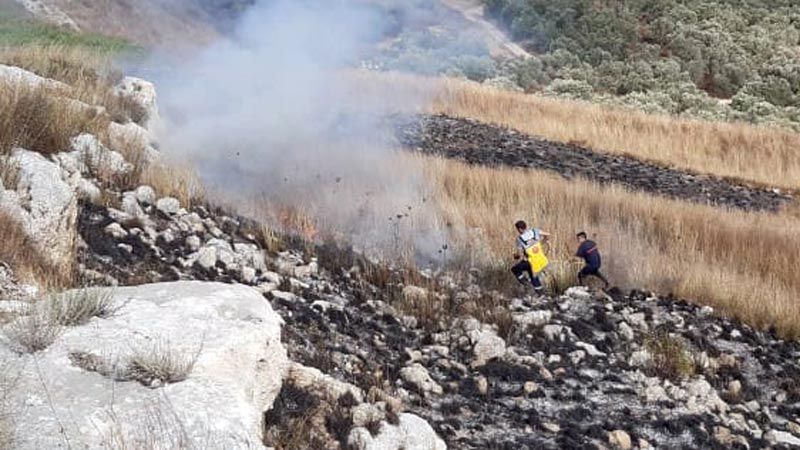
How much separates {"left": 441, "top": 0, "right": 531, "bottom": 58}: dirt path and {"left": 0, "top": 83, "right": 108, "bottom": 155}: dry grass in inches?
771

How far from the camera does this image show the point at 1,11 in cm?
1823

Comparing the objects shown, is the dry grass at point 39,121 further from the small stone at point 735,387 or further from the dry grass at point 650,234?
the small stone at point 735,387

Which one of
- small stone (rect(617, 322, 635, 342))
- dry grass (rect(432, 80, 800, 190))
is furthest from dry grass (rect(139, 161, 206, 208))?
dry grass (rect(432, 80, 800, 190))

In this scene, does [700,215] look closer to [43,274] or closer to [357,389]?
[357,389]

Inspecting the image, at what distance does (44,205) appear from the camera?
496 centimetres

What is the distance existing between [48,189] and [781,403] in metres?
4.71

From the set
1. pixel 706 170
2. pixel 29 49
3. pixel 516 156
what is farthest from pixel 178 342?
pixel 706 170

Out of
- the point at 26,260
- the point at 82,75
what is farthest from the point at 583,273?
the point at 82,75

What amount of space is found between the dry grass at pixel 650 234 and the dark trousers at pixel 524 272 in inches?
3.7

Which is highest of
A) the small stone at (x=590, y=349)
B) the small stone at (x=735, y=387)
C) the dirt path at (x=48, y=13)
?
the dirt path at (x=48, y=13)

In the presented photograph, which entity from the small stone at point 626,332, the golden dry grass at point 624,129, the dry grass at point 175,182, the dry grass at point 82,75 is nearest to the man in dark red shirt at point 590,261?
the small stone at point 626,332

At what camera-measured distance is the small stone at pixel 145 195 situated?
20.8ft

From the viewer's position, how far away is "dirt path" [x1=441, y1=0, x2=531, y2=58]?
2553cm

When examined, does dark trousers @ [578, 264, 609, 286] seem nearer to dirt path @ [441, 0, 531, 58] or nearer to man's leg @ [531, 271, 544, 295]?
man's leg @ [531, 271, 544, 295]
